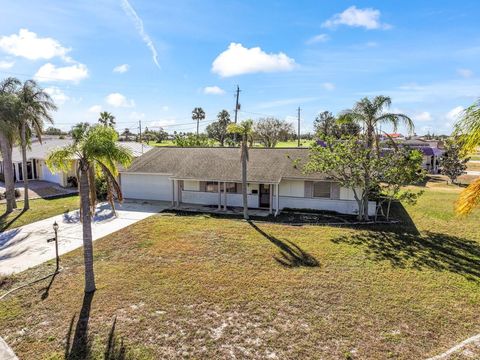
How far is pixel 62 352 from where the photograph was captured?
7.78m

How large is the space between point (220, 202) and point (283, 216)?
462cm

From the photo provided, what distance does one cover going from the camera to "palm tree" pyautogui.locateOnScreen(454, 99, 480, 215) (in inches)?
207

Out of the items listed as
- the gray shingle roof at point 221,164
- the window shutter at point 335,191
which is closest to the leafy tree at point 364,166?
the window shutter at point 335,191

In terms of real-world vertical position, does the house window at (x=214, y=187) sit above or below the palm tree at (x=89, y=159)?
below

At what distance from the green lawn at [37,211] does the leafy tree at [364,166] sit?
16962 mm

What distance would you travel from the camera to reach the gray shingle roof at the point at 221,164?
2158cm

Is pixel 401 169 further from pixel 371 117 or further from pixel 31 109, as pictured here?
pixel 31 109

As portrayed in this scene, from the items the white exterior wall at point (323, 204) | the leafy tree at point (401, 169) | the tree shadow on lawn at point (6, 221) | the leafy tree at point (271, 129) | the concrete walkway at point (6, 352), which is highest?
the leafy tree at point (271, 129)

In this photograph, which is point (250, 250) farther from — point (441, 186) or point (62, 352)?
point (441, 186)

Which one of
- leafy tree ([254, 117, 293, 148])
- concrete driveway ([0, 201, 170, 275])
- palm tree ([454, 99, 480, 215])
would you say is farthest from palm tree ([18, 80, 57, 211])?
leafy tree ([254, 117, 293, 148])

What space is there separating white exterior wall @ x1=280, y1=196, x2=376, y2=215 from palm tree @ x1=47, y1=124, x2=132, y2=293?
1371cm

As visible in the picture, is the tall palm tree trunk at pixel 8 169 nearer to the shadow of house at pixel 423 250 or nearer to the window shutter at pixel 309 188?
the window shutter at pixel 309 188

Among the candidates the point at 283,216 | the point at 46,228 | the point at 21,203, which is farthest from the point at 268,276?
the point at 21,203

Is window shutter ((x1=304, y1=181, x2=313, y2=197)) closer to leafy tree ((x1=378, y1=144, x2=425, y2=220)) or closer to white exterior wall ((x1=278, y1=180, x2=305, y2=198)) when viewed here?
white exterior wall ((x1=278, y1=180, x2=305, y2=198))
